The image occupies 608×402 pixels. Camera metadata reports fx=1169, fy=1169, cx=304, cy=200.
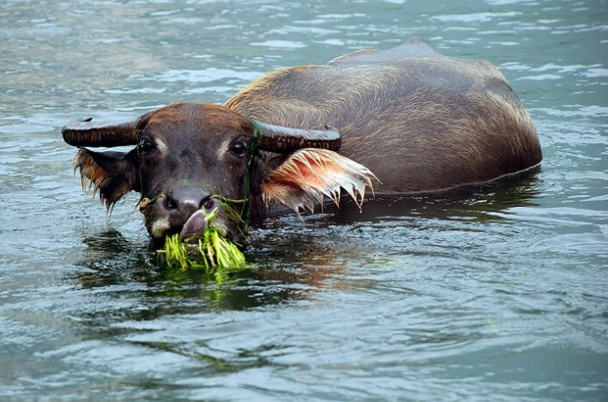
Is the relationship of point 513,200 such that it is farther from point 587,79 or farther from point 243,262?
point 587,79

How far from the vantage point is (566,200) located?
8.16 metres

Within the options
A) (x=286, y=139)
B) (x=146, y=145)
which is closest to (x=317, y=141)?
(x=286, y=139)

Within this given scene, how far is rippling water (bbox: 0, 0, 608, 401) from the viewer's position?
16.4 ft

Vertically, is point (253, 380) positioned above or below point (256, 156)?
below

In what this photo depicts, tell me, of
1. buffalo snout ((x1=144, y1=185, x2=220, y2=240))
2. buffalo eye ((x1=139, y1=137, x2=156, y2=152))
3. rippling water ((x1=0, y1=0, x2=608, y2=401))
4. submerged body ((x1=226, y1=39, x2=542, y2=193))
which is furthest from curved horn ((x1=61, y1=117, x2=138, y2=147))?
submerged body ((x1=226, y1=39, x2=542, y2=193))

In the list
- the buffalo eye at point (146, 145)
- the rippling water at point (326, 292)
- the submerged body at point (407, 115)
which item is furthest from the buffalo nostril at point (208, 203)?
the submerged body at point (407, 115)

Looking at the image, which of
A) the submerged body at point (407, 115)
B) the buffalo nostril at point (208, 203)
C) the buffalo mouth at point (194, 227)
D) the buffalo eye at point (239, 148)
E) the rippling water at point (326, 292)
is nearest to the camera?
the rippling water at point (326, 292)

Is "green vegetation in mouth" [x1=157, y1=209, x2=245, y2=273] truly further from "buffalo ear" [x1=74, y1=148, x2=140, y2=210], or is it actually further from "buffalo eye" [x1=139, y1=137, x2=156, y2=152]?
"buffalo ear" [x1=74, y1=148, x2=140, y2=210]

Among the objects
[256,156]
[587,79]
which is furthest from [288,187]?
[587,79]

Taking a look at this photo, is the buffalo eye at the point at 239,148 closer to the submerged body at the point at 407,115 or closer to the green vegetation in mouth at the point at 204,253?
the green vegetation in mouth at the point at 204,253

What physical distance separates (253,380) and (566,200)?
3.88m

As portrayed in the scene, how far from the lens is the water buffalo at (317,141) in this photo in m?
6.87

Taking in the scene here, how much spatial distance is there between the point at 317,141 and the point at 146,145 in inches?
41.5

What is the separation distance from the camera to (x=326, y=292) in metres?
6.10
